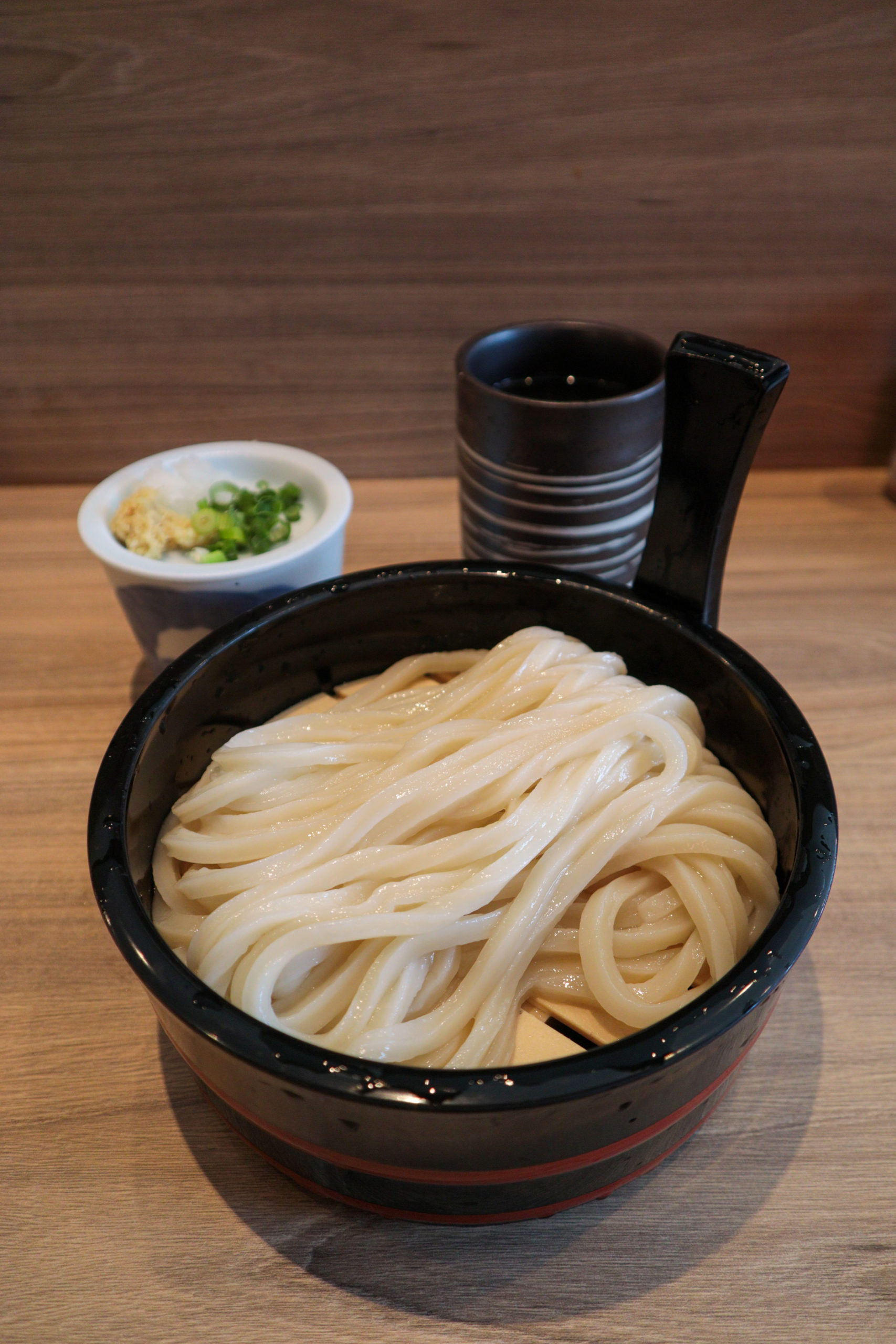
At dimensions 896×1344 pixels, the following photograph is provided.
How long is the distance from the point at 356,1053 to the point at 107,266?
1.58m

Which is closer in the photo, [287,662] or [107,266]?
[287,662]

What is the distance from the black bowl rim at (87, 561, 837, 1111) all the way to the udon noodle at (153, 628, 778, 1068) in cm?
10

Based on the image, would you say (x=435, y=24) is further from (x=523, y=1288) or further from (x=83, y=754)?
(x=523, y=1288)

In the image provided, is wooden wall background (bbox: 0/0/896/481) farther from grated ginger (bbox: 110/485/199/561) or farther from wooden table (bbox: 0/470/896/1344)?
wooden table (bbox: 0/470/896/1344)

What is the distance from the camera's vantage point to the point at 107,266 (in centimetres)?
178

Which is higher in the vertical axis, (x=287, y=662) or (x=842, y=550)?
(x=287, y=662)

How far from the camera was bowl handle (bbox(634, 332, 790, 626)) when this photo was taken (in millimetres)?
1073

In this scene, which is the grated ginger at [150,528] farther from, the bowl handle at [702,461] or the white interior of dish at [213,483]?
the bowl handle at [702,461]

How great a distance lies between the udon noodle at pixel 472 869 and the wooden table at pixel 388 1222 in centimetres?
17

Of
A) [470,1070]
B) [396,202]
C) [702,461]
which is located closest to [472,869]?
[470,1070]

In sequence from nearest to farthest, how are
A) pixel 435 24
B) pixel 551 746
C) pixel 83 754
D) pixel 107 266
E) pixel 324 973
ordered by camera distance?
pixel 324 973 < pixel 551 746 < pixel 83 754 < pixel 435 24 < pixel 107 266

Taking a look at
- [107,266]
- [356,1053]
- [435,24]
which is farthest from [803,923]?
[107,266]

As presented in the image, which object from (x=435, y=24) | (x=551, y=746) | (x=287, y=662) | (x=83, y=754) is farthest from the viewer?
(x=435, y=24)

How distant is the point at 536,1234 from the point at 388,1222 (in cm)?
14
